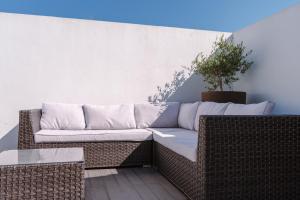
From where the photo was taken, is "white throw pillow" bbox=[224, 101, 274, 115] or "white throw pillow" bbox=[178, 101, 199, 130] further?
"white throw pillow" bbox=[178, 101, 199, 130]

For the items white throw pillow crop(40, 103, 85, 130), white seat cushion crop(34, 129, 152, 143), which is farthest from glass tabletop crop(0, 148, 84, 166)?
white throw pillow crop(40, 103, 85, 130)

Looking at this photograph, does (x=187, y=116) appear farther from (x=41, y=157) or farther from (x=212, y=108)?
(x=41, y=157)

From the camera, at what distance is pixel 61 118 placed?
341 centimetres

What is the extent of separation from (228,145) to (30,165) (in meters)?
1.34

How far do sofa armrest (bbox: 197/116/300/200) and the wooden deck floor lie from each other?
1.71ft

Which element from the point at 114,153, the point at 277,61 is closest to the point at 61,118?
the point at 114,153

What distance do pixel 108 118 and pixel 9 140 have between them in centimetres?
146

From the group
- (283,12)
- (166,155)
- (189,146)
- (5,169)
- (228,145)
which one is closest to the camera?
(5,169)

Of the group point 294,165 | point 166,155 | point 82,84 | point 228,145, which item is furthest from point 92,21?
point 294,165

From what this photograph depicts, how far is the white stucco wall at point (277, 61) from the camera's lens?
2939 millimetres

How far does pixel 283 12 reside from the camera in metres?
3.16

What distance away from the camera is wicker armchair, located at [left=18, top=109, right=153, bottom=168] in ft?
9.77

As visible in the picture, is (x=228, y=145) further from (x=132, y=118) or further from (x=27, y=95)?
(x=27, y=95)

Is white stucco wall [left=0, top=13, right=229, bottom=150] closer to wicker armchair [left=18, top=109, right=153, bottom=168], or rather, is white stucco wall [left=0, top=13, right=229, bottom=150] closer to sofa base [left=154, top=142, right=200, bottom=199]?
wicker armchair [left=18, top=109, right=153, bottom=168]
